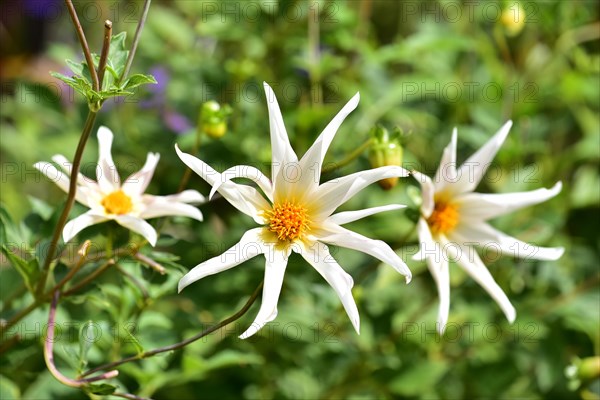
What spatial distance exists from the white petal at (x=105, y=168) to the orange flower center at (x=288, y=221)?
0.60 ft

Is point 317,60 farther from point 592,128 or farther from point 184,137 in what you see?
point 592,128

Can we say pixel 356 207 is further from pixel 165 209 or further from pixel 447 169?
pixel 165 209

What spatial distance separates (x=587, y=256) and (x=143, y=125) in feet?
2.51

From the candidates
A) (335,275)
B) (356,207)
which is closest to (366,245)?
(335,275)

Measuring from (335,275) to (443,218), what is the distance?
0.24 metres

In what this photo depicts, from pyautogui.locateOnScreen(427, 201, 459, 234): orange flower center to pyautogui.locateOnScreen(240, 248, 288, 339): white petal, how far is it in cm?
23

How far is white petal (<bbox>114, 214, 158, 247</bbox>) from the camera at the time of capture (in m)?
0.73

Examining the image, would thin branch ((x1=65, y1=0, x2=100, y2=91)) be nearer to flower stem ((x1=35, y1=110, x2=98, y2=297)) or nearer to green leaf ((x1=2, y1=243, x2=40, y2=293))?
flower stem ((x1=35, y1=110, x2=98, y2=297))

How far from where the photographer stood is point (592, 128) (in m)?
1.39

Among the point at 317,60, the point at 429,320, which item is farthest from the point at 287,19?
the point at 429,320

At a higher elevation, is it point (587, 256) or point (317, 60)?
point (317, 60)

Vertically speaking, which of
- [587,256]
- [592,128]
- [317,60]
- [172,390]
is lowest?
[172,390]

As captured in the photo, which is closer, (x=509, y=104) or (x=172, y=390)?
(x=172, y=390)

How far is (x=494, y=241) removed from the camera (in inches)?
35.7
